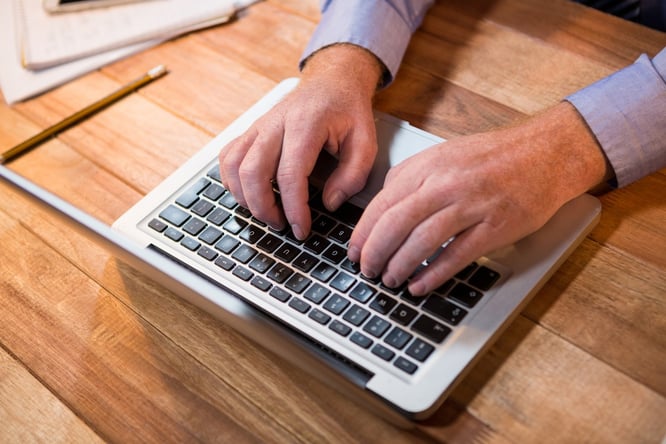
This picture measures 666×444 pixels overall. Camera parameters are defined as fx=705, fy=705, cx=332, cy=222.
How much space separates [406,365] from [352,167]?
0.24m

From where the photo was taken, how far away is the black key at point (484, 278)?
0.62 metres

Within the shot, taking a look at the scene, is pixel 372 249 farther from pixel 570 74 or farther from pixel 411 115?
pixel 570 74

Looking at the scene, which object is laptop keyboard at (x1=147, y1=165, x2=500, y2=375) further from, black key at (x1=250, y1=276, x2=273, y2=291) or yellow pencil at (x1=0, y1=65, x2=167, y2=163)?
yellow pencil at (x1=0, y1=65, x2=167, y2=163)

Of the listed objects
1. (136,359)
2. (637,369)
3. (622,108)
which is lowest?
(136,359)

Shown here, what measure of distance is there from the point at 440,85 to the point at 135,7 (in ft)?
1.73

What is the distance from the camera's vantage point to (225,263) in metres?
0.69

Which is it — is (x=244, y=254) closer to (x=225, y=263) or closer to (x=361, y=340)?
(x=225, y=263)

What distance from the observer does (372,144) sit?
760 millimetres

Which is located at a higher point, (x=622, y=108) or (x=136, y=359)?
(x=622, y=108)

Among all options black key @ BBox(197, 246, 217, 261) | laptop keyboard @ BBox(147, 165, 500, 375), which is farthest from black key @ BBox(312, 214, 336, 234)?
black key @ BBox(197, 246, 217, 261)

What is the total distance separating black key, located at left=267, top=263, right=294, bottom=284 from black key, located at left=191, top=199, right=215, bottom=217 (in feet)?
0.38

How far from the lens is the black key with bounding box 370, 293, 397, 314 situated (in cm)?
62

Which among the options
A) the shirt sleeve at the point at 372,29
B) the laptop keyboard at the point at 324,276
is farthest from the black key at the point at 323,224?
the shirt sleeve at the point at 372,29

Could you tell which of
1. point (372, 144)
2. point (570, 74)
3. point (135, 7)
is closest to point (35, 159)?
point (135, 7)
